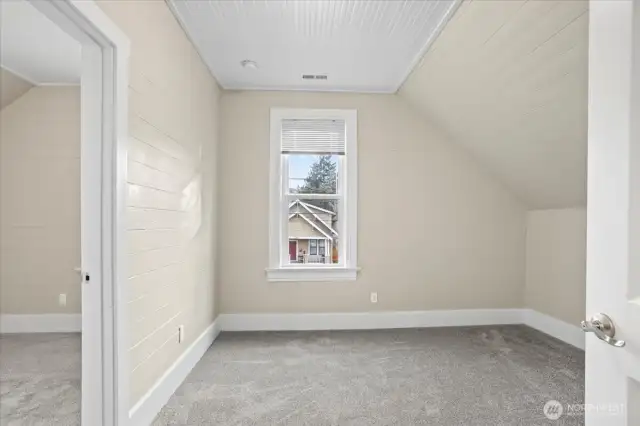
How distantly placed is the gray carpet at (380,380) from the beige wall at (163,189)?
14.9 inches

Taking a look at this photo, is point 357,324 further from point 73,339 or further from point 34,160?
point 34,160

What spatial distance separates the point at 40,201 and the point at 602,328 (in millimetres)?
1976

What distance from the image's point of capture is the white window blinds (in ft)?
14.0

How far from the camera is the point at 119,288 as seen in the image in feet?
6.31

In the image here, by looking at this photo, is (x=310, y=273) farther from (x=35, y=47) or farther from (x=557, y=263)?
(x=35, y=47)

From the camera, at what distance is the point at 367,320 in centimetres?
426

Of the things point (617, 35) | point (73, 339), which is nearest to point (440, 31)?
point (617, 35)

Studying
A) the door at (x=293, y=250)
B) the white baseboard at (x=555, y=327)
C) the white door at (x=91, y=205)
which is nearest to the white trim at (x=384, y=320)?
the white baseboard at (x=555, y=327)

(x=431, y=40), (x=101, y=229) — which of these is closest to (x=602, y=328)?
(x=101, y=229)

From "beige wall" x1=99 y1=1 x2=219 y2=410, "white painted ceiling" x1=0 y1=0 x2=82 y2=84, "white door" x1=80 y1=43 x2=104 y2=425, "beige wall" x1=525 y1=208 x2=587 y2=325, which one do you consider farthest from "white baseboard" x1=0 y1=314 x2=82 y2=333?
"beige wall" x1=525 y1=208 x2=587 y2=325

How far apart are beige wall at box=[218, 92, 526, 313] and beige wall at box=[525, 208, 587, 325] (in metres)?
0.14

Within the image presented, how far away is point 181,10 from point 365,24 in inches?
48.9

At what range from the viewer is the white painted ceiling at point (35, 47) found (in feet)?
4.79
